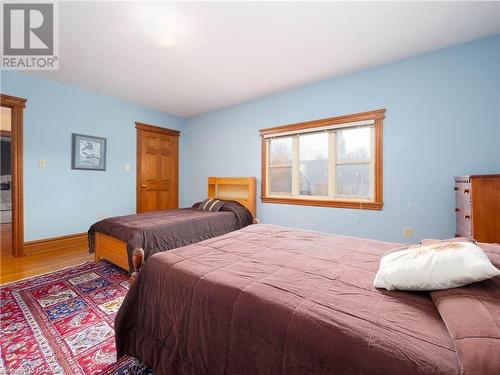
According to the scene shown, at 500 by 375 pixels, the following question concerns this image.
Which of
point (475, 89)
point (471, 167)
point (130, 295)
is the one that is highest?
point (475, 89)

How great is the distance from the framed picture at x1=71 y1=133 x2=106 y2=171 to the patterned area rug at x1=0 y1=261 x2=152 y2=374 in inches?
73.3

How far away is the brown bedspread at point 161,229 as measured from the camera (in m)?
2.48

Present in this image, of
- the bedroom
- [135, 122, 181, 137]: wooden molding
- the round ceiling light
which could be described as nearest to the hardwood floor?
the bedroom

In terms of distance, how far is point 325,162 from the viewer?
11.0 ft

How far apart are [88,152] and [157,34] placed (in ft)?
8.53

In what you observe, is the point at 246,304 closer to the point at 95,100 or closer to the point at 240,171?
the point at 240,171

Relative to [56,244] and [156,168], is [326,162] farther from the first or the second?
[56,244]

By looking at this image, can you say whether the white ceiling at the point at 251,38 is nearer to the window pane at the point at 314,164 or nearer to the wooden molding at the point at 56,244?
the window pane at the point at 314,164

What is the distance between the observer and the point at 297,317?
2.62 feet

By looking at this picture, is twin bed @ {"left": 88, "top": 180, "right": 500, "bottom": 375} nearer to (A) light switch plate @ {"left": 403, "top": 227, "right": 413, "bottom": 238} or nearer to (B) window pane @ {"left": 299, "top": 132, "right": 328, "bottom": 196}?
(A) light switch plate @ {"left": 403, "top": 227, "right": 413, "bottom": 238}

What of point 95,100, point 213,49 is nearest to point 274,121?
point 213,49

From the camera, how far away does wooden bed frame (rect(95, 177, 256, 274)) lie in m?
2.60

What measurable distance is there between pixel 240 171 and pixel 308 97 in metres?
1.72

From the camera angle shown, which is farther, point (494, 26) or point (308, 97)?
point (308, 97)
